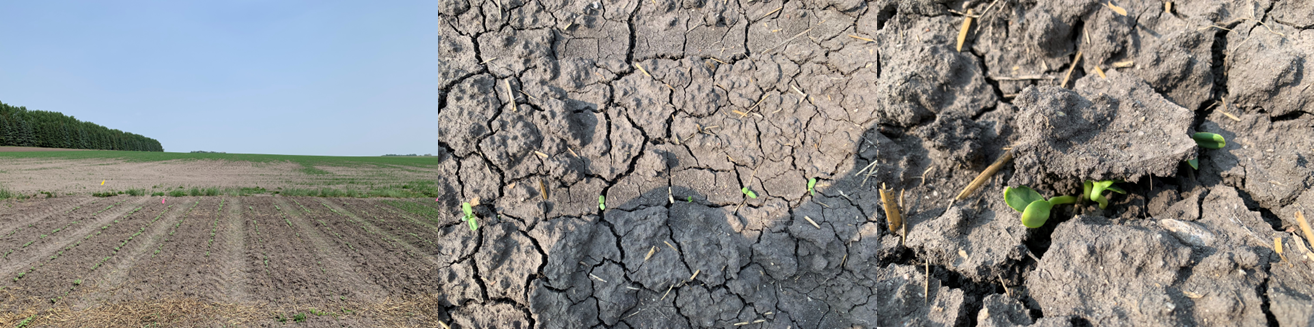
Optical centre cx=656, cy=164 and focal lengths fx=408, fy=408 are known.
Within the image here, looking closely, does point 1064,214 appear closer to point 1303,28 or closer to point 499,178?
point 1303,28

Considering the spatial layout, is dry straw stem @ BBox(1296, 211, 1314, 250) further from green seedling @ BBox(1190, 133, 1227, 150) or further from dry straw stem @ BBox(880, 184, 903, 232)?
dry straw stem @ BBox(880, 184, 903, 232)

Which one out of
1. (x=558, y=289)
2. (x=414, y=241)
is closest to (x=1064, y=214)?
(x=558, y=289)

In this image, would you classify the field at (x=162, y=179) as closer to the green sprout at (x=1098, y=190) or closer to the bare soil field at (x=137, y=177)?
the bare soil field at (x=137, y=177)

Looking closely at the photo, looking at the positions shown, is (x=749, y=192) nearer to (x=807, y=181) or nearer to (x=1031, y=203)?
(x=807, y=181)

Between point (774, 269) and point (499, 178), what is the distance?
1.18 meters

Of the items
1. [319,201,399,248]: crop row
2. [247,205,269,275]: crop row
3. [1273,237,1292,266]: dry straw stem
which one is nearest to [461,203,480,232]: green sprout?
[319,201,399,248]: crop row

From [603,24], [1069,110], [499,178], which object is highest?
[603,24]

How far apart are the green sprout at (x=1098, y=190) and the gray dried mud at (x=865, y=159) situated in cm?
4

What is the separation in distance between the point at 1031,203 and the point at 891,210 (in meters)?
0.40

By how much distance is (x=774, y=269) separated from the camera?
1617mm

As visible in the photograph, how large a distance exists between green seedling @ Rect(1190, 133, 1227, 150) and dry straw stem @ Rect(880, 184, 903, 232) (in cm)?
93

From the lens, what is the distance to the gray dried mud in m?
1.30

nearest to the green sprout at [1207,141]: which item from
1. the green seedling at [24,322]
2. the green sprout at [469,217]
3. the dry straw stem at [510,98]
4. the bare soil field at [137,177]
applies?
the dry straw stem at [510,98]

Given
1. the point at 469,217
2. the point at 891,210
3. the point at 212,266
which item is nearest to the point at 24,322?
the point at 212,266
